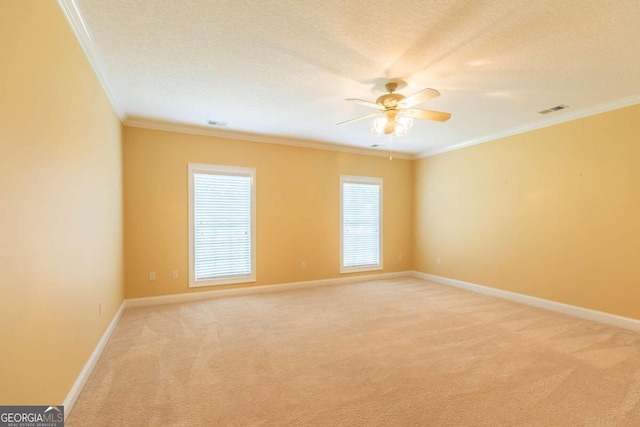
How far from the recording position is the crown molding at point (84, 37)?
2029 millimetres

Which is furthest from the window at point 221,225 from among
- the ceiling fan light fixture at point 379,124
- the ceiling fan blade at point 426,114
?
the ceiling fan blade at point 426,114

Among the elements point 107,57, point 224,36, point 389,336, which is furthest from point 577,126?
point 107,57

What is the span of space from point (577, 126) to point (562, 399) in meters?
3.71

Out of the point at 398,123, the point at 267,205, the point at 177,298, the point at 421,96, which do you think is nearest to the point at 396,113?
the point at 398,123

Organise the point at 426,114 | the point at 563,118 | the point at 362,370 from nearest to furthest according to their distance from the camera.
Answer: the point at 362,370
the point at 426,114
the point at 563,118

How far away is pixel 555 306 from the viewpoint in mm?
4348

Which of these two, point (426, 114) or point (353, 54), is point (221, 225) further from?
point (426, 114)

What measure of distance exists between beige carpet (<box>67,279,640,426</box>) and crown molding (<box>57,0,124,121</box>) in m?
2.77

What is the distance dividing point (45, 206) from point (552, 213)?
576cm

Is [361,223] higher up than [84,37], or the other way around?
[84,37]

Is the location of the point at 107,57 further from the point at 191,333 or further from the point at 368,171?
the point at 368,171

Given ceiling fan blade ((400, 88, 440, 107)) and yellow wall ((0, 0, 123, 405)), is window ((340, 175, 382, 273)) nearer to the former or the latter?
ceiling fan blade ((400, 88, 440, 107))

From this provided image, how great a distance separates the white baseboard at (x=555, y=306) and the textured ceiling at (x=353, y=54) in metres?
2.69

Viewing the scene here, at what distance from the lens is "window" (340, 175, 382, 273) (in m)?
6.28
